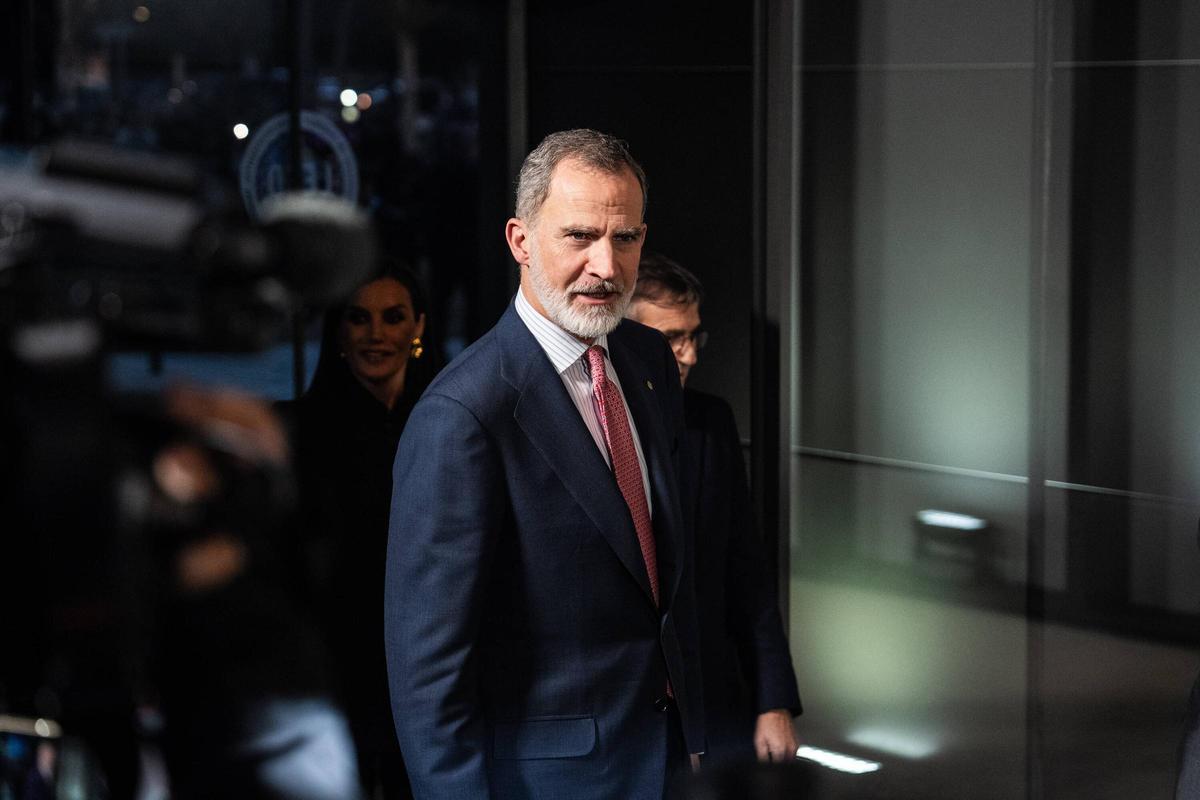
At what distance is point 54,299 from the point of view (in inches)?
46.6

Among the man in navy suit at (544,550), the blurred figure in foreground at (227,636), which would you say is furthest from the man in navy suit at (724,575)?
the blurred figure in foreground at (227,636)

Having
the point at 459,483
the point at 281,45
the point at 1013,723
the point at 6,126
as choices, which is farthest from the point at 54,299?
the point at 1013,723

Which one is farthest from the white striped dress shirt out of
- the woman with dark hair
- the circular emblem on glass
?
the circular emblem on glass

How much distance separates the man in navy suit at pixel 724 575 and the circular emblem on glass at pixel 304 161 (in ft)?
3.72

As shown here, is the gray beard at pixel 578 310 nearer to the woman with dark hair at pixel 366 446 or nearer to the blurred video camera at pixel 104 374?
the woman with dark hair at pixel 366 446

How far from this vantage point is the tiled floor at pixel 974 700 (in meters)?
4.07

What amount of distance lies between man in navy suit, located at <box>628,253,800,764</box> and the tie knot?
0.38 m

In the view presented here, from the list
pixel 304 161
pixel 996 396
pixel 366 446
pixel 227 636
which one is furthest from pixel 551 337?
pixel 996 396

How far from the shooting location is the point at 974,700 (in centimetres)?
432

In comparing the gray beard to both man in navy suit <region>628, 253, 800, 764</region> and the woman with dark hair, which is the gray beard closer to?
man in navy suit <region>628, 253, 800, 764</region>

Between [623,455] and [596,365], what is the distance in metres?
0.15

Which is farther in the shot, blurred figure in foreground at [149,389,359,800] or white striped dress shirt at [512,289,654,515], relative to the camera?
white striped dress shirt at [512,289,654,515]

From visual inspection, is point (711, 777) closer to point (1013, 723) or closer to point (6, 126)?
point (6, 126)

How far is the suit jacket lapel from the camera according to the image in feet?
8.05
